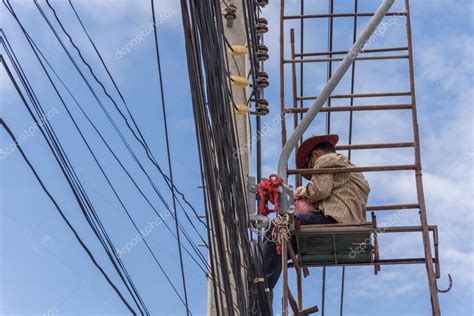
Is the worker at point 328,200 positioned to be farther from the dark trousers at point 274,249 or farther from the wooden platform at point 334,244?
the wooden platform at point 334,244

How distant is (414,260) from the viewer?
8.56 meters

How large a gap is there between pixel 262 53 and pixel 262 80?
16.1 inches

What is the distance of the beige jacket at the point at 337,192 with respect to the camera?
8312mm

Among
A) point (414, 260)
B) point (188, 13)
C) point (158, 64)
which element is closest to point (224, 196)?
point (158, 64)

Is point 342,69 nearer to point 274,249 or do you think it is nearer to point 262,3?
point 274,249

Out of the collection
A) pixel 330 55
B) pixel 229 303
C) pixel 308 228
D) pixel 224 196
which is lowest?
pixel 229 303

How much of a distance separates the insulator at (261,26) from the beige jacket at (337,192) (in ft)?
4.59

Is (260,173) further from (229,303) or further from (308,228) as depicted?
Answer: (229,303)

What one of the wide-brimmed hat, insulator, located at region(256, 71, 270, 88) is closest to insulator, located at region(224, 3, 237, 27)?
insulator, located at region(256, 71, 270, 88)

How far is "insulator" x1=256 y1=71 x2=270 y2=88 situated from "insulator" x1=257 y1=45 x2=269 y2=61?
0.86 ft

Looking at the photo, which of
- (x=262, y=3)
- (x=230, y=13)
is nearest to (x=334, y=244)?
(x=230, y=13)

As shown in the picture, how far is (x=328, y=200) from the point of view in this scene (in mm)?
8383

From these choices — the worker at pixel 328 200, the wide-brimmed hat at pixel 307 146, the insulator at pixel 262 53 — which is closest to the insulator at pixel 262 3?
the insulator at pixel 262 53

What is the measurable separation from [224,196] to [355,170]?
2.44 metres
